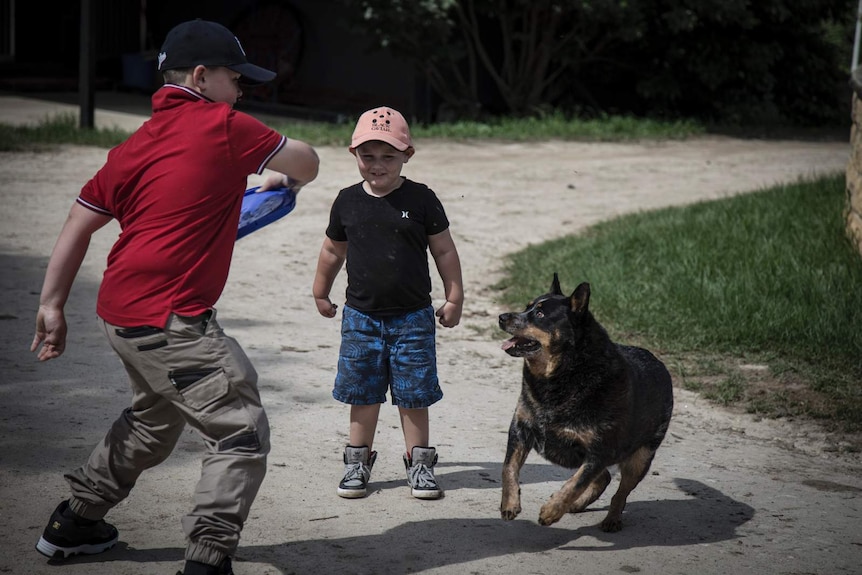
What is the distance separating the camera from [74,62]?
72.7ft

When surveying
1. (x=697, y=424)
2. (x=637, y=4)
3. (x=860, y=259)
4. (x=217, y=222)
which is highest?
(x=637, y=4)

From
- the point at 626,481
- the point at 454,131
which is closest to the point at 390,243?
the point at 626,481

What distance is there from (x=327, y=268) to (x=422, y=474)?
0.93 meters

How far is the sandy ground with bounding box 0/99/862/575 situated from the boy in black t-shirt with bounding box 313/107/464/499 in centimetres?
34

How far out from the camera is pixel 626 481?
4.24 meters

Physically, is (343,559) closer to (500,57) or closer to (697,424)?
(697,424)

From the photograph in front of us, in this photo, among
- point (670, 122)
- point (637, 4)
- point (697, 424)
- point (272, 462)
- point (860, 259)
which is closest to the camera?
point (272, 462)

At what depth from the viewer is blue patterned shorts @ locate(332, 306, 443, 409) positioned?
439 cm

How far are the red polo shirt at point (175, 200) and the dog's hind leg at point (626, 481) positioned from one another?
5.86 ft

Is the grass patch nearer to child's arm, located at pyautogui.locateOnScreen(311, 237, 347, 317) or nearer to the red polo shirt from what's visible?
child's arm, located at pyautogui.locateOnScreen(311, 237, 347, 317)

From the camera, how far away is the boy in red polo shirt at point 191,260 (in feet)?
10.9

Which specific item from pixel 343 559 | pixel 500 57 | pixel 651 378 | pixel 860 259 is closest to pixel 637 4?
pixel 500 57

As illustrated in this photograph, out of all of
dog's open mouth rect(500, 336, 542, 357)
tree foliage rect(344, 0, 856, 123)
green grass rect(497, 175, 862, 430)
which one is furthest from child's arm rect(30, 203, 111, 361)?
tree foliage rect(344, 0, 856, 123)

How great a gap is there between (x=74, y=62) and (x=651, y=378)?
20.2 meters
